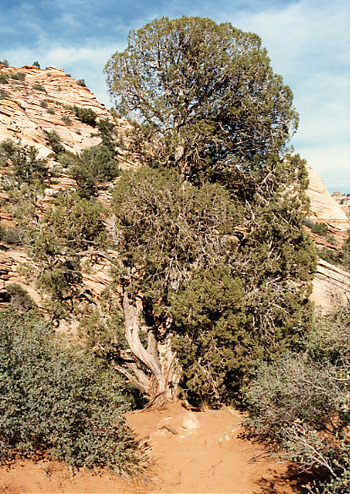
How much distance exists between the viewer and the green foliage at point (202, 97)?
9781 mm

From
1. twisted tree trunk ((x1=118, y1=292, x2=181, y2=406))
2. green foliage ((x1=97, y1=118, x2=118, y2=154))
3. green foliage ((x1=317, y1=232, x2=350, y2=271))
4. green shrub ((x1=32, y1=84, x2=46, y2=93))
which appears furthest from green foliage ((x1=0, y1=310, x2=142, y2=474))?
green shrub ((x1=32, y1=84, x2=46, y2=93))

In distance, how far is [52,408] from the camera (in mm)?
4504

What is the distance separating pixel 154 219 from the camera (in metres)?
8.84

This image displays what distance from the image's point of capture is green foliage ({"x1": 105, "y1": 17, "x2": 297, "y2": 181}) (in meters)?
9.78

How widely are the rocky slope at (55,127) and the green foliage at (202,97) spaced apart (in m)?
1.42

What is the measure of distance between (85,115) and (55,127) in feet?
17.4

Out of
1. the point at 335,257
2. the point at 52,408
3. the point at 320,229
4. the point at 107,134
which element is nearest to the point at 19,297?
the point at 52,408

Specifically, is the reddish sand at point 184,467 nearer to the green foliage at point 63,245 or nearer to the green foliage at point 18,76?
the green foliage at point 63,245

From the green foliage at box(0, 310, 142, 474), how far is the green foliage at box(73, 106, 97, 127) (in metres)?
31.3

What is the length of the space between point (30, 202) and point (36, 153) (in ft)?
38.6

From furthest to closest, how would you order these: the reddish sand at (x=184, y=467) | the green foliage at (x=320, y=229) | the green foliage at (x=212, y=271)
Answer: the green foliage at (x=320, y=229) → the green foliage at (x=212, y=271) → the reddish sand at (x=184, y=467)

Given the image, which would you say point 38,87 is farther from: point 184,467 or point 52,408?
point 184,467

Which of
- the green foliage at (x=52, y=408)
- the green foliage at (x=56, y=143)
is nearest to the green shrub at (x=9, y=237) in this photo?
the green foliage at (x=56, y=143)

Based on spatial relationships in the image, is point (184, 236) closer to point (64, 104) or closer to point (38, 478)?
point (38, 478)
